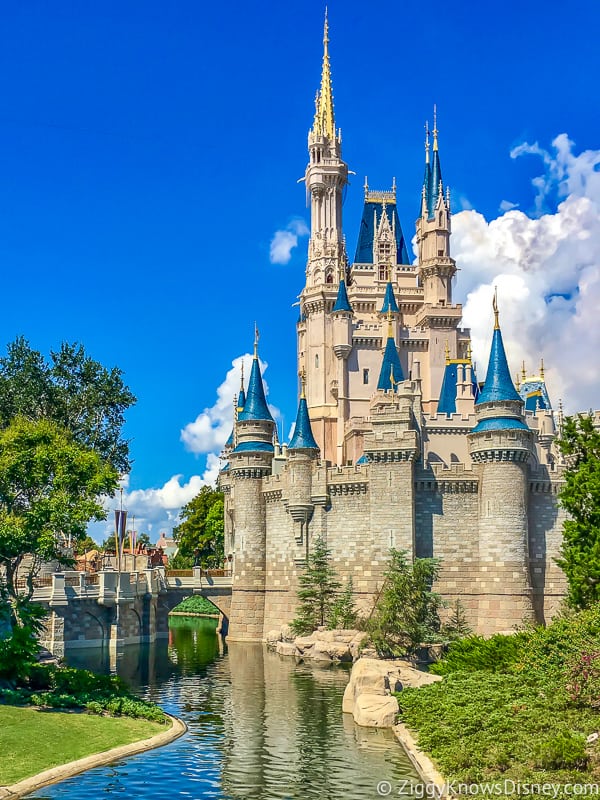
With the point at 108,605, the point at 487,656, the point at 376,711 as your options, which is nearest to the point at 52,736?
the point at 376,711

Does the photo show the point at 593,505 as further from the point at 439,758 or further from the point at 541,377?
the point at 541,377

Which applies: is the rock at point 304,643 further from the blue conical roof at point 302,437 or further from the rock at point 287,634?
the blue conical roof at point 302,437

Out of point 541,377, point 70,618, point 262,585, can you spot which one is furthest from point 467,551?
point 541,377

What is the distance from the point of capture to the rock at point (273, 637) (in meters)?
45.1

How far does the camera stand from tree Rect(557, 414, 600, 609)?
96.4 ft

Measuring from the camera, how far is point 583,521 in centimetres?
3058

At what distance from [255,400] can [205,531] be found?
30857 mm

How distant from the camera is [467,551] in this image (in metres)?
43.3

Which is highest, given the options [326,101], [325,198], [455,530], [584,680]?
[326,101]

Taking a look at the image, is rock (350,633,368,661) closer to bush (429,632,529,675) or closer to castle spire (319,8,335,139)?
bush (429,632,529,675)

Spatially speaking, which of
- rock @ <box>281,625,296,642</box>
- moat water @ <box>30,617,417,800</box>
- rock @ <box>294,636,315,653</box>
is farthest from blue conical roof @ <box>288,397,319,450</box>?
moat water @ <box>30,617,417,800</box>

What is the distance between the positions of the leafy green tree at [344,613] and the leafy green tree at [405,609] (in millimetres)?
1871

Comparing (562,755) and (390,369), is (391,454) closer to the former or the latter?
(390,369)

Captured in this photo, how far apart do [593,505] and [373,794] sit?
15090mm
